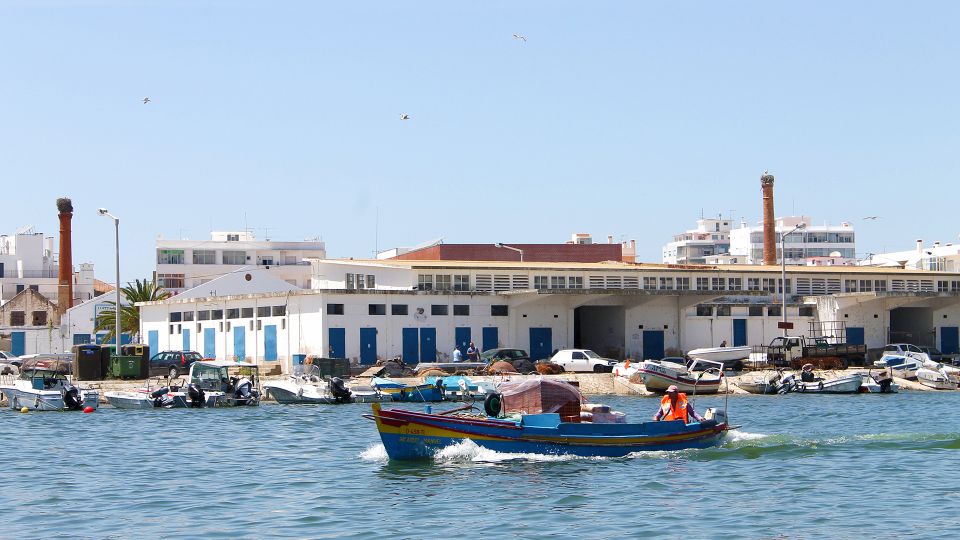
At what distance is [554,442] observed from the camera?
117 ft

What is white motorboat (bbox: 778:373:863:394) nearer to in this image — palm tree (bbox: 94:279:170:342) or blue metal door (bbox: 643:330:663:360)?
blue metal door (bbox: 643:330:663:360)

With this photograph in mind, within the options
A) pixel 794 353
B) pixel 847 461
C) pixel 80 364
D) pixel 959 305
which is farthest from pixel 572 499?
pixel 959 305

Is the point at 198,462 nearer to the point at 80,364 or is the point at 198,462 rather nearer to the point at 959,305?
the point at 80,364

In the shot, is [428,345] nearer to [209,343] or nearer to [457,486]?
[209,343]

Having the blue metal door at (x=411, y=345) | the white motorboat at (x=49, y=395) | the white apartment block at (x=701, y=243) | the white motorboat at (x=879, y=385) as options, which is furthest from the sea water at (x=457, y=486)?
the white apartment block at (x=701, y=243)

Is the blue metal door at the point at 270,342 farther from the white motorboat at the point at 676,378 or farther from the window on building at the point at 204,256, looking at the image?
the window on building at the point at 204,256

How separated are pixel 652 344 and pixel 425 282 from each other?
13141mm

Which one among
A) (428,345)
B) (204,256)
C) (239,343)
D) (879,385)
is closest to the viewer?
(879,385)

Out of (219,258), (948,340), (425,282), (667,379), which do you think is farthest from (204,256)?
(667,379)

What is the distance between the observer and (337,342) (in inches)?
2655

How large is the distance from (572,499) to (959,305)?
58486 mm

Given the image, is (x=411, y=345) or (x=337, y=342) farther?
(x=411, y=345)

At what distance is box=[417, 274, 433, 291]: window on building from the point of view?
72312 millimetres

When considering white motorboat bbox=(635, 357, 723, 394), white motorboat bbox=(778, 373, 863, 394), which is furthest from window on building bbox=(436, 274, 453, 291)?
white motorboat bbox=(778, 373, 863, 394)
